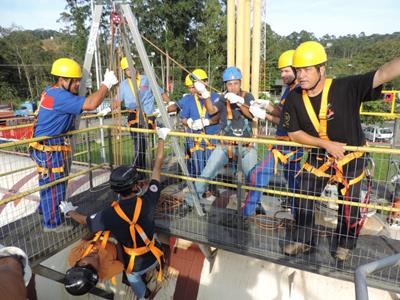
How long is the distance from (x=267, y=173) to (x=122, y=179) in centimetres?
196

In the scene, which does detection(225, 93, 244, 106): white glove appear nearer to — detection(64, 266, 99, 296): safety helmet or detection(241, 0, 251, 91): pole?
detection(241, 0, 251, 91): pole

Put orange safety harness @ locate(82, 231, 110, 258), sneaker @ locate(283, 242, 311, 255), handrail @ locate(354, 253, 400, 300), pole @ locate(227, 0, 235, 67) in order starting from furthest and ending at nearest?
pole @ locate(227, 0, 235, 67) → sneaker @ locate(283, 242, 311, 255) → orange safety harness @ locate(82, 231, 110, 258) → handrail @ locate(354, 253, 400, 300)

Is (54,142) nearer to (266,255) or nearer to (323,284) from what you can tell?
(266,255)

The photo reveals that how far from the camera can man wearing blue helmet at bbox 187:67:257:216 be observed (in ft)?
14.4

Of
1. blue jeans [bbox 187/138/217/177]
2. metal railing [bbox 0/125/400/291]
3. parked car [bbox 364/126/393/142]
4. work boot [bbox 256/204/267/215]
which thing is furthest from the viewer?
parked car [bbox 364/126/393/142]

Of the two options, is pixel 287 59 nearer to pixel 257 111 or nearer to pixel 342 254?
pixel 257 111

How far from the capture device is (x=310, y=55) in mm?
2887

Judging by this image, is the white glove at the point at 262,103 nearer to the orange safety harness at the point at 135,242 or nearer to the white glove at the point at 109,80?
the white glove at the point at 109,80

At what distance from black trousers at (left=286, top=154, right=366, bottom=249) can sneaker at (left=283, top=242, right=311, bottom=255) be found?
8 centimetres

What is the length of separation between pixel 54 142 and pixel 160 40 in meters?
33.0

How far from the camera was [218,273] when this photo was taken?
14.9 ft

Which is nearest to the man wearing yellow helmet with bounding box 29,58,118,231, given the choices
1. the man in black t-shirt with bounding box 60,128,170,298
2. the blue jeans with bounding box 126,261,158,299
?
the man in black t-shirt with bounding box 60,128,170,298

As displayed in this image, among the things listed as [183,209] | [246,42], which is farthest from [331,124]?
[246,42]

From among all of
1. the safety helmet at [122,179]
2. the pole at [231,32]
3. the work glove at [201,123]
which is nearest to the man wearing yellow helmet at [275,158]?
the work glove at [201,123]
